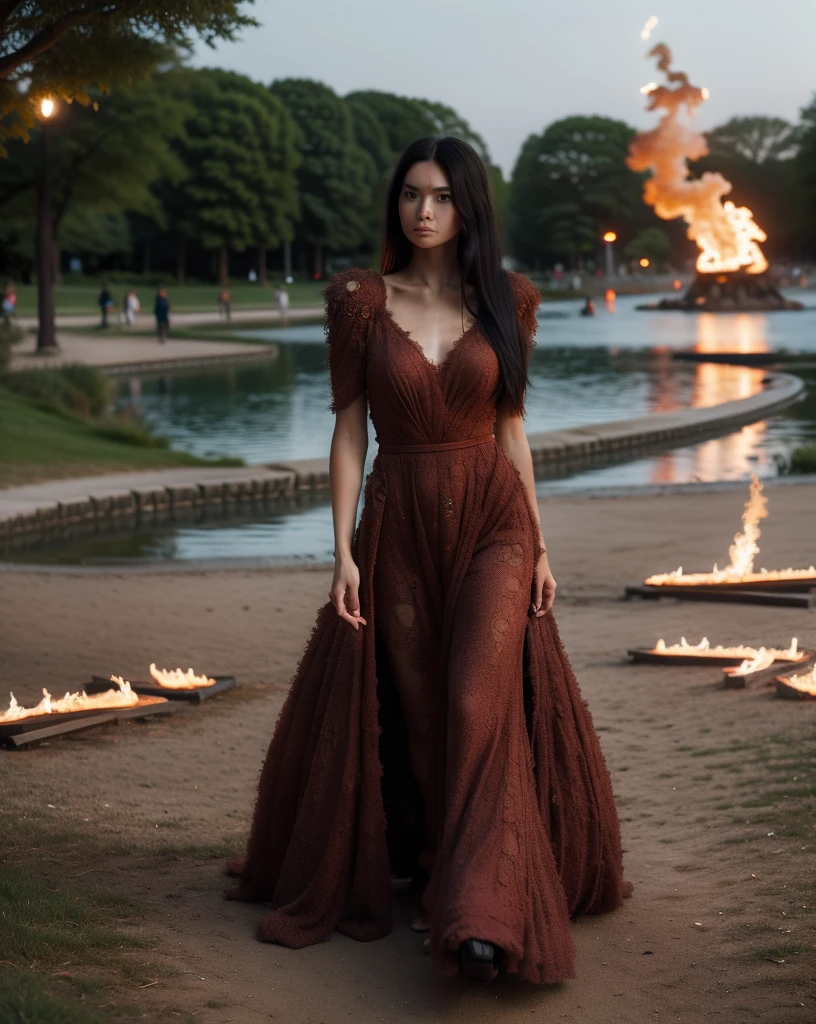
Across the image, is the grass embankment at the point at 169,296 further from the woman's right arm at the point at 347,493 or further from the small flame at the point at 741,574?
the woman's right arm at the point at 347,493

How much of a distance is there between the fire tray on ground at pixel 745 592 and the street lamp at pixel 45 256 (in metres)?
28.1

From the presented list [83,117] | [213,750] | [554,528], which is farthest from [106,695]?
[83,117]

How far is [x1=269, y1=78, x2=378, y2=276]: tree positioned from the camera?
94.5 m

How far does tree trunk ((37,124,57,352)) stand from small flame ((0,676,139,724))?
98.2ft

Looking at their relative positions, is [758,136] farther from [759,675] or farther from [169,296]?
[759,675]

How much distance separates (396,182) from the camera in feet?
13.6

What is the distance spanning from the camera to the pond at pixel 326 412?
1380cm

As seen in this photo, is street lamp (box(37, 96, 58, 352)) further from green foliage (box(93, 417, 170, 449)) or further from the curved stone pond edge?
the curved stone pond edge

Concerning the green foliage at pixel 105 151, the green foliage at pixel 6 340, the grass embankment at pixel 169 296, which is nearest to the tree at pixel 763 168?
the grass embankment at pixel 169 296

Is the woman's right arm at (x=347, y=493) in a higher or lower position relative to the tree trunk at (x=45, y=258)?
lower

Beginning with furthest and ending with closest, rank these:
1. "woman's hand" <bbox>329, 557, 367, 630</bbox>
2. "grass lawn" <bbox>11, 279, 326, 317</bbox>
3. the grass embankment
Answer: "grass lawn" <bbox>11, 279, 326, 317</bbox> < the grass embankment < "woman's hand" <bbox>329, 557, 367, 630</bbox>

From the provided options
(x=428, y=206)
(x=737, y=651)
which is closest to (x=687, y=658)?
(x=737, y=651)

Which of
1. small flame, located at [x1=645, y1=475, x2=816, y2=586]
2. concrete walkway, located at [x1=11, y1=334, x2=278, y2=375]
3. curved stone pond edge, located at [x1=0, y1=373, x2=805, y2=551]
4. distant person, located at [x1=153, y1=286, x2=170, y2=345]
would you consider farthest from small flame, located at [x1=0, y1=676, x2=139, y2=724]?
distant person, located at [x1=153, y1=286, x2=170, y2=345]

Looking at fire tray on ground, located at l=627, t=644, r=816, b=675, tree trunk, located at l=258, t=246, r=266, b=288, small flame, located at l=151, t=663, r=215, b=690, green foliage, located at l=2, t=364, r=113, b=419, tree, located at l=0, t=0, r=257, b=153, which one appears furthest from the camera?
tree trunk, located at l=258, t=246, r=266, b=288
